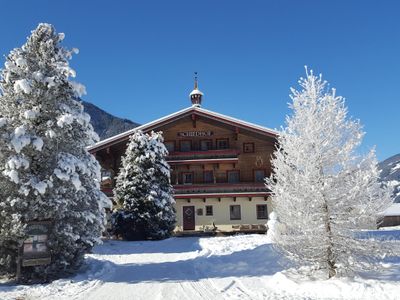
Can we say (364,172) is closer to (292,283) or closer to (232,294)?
(292,283)

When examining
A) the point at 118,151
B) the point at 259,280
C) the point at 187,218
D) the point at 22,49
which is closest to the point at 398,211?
the point at 187,218

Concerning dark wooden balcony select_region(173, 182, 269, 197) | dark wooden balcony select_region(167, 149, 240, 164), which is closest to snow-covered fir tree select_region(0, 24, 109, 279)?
dark wooden balcony select_region(173, 182, 269, 197)

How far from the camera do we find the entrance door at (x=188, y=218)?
37.2 metres

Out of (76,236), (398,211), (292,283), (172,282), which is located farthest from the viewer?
(398,211)

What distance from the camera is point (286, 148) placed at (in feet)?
41.8

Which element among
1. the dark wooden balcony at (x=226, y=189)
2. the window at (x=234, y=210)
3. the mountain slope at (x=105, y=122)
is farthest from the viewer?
the mountain slope at (x=105, y=122)

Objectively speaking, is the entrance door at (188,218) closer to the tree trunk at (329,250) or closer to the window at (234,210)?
the window at (234,210)

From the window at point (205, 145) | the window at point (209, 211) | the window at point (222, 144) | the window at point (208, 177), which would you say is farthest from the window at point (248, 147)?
the window at point (209, 211)

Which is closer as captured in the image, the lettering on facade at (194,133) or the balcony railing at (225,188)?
the balcony railing at (225,188)

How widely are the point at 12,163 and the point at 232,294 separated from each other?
8884 mm

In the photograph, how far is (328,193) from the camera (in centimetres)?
1175

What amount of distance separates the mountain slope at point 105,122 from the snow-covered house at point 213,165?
9675 cm

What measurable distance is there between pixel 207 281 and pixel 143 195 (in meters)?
15.6

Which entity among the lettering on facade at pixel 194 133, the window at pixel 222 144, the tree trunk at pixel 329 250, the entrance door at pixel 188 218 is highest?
the lettering on facade at pixel 194 133
